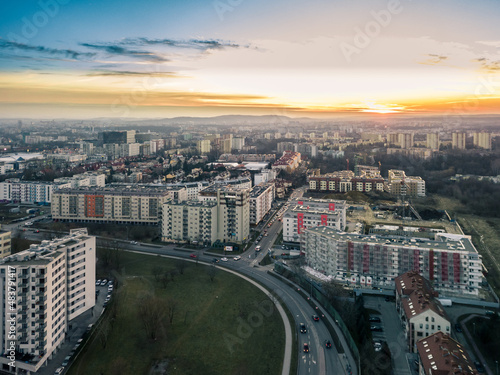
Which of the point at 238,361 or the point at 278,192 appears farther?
the point at 278,192

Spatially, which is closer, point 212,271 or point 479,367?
point 479,367

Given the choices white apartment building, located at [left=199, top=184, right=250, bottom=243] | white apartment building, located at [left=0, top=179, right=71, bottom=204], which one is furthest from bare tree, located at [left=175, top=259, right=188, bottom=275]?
white apartment building, located at [left=0, top=179, right=71, bottom=204]

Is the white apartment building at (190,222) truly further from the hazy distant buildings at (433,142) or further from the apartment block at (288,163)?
the hazy distant buildings at (433,142)

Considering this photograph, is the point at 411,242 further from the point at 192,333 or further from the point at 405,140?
the point at 405,140

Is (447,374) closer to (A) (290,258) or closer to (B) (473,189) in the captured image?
(A) (290,258)

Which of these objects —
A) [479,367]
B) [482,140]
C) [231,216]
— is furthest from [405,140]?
[479,367]

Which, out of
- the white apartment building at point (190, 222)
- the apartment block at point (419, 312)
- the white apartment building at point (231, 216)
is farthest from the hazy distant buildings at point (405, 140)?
the apartment block at point (419, 312)

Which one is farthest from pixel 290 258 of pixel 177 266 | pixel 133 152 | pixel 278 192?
pixel 133 152
